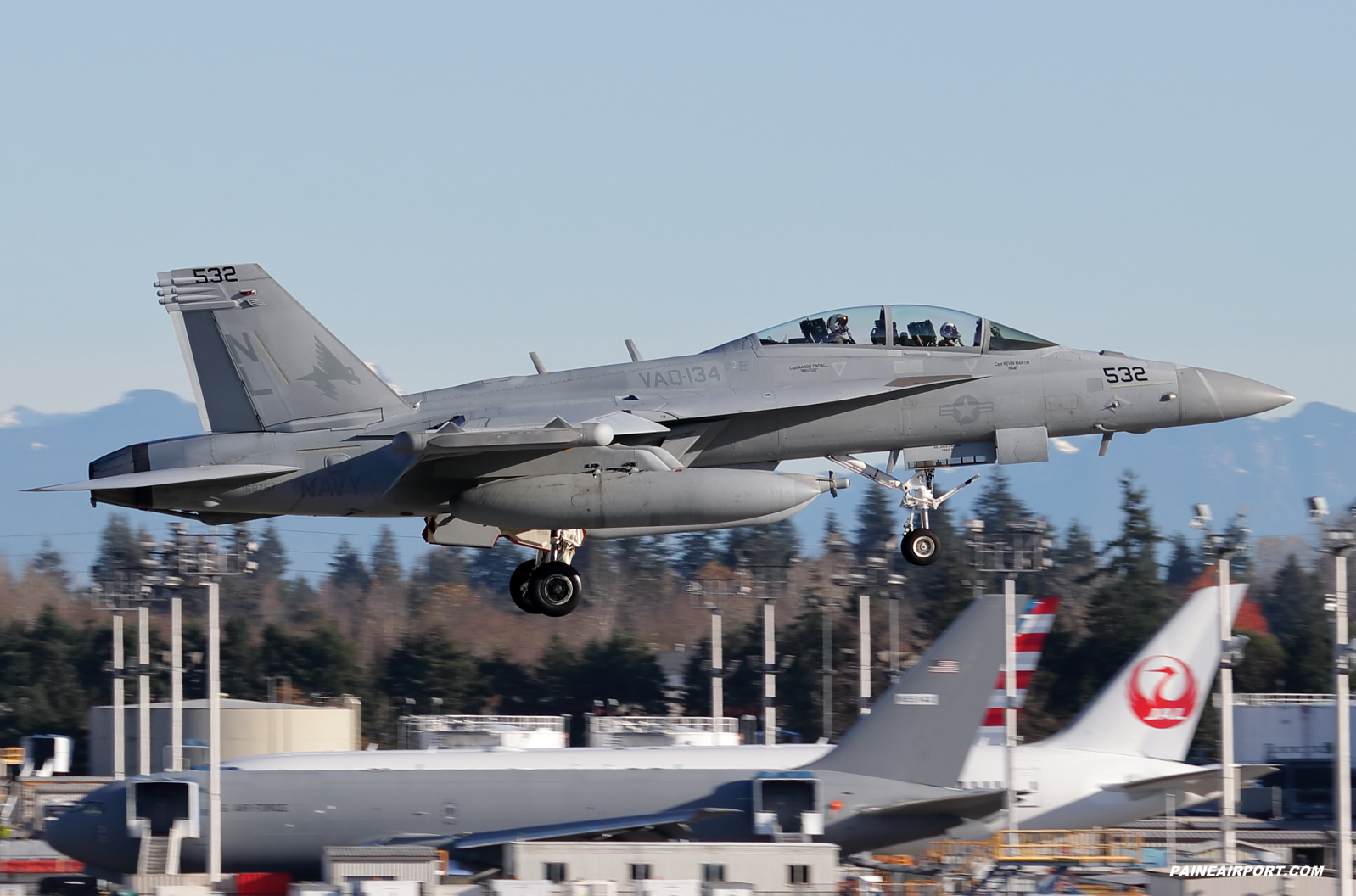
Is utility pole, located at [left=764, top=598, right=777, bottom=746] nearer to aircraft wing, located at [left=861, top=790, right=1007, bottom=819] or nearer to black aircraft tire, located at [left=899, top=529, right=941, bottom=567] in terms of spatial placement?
aircraft wing, located at [left=861, top=790, right=1007, bottom=819]

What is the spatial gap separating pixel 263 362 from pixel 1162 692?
1851cm

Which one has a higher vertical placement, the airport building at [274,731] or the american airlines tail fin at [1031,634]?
the american airlines tail fin at [1031,634]

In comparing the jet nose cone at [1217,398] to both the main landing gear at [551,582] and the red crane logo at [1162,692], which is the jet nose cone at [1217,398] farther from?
the red crane logo at [1162,692]

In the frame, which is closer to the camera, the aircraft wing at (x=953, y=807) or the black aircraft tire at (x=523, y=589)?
the black aircraft tire at (x=523, y=589)

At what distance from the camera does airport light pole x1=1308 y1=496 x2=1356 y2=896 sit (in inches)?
1038

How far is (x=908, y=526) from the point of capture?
920 inches

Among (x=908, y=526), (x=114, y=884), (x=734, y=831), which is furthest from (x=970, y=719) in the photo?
(x=114, y=884)

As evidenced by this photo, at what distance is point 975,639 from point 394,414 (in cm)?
1184

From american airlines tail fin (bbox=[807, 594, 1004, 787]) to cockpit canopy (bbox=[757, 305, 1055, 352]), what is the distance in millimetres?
7638

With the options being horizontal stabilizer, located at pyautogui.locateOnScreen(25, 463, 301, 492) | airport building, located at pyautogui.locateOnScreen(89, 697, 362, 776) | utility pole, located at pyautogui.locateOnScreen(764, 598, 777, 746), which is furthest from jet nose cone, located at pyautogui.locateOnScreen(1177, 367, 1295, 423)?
airport building, located at pyautogui.locateOnScreen(89, 697, 362, 776)

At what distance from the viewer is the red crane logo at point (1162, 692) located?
32906 mm

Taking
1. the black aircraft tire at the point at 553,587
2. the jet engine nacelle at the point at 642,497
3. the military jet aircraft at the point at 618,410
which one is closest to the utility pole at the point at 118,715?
A: the military jet aircraft at the point at 618,410

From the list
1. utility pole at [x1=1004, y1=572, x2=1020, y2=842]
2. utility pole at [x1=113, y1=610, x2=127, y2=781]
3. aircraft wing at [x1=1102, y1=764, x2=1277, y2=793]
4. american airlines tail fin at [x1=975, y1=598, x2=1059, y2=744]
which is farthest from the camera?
utility pole at [x1=113, y1=610, x2=127, y2=781]

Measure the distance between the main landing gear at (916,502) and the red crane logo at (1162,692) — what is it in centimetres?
1105
